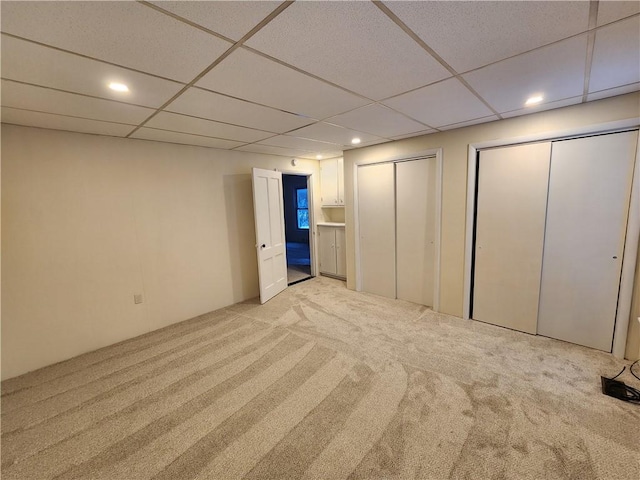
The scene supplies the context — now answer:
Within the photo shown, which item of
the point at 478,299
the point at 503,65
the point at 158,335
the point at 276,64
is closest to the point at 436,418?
the point at 478,299

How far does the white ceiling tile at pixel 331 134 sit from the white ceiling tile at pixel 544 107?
1435 millimetres

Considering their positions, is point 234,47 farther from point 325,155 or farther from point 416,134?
point 325,155

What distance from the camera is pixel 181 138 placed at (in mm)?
3203

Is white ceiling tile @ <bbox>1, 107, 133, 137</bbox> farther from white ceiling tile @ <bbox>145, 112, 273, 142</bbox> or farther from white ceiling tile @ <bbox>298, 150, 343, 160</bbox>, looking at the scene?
white ceiling tile @ <bbox>298, 150, 343, 160</bbox>

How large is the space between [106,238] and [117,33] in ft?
8.00

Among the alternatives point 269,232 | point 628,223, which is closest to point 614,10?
point 628,223

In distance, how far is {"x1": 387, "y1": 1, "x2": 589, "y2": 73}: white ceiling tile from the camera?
1150mm

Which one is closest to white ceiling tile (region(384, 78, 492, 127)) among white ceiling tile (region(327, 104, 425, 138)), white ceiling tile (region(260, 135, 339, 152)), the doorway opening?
white ceiling tile (region(327, 104, 425, 138))

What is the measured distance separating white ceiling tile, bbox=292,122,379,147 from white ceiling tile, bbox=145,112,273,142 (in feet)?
1.48

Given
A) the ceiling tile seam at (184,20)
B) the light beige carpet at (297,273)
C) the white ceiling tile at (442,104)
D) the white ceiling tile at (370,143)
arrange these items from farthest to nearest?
the light beige carpet at (297,273)
the white ceiling tile at (370,143)
the white ceiling tile at (442,104)
the ceiling tile seam at (184,20)

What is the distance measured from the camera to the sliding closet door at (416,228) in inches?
141

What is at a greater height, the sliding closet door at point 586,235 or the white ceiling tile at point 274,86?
the white ceiling tile at point 274,86

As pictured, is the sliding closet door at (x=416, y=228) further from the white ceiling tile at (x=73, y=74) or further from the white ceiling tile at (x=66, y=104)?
the white ceiling tile at (x=66, y=104)

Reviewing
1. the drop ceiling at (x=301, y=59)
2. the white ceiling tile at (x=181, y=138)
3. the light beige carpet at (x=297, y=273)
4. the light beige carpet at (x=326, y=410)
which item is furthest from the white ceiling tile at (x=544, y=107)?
the light beige carpet at (x=297, y=273)
